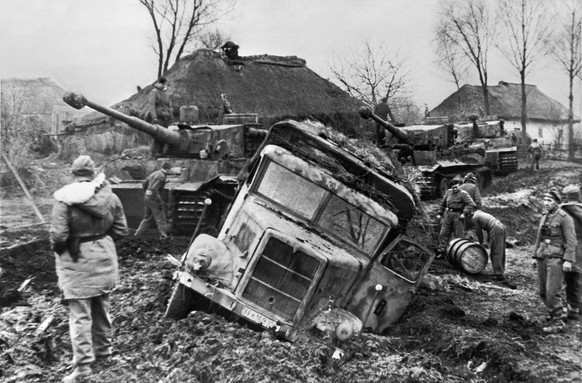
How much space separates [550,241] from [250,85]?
28176 millimetres

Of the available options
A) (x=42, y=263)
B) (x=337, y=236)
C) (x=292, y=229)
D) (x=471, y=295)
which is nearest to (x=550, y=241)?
(x=471, y=295)

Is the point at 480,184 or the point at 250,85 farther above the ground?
the point at 250,85

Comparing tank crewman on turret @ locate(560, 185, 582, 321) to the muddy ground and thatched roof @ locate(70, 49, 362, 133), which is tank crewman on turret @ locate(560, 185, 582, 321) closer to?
the muddy ground

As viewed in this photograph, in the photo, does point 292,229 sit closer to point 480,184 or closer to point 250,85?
point 480,184

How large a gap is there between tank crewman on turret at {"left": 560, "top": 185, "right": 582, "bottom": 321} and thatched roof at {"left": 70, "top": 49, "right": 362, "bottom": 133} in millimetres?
20816

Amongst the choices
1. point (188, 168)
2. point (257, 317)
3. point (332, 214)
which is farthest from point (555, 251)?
point (188, 168)

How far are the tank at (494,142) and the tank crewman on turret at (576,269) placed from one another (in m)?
16.0

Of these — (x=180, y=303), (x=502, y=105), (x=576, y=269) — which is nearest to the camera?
(x=180, y=303)

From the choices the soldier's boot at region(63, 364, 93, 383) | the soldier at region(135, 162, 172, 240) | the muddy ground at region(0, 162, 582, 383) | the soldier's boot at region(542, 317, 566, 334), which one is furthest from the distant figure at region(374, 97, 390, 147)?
the soldier's boot at region(63, 364, 93, 383)

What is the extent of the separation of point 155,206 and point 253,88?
2318cm

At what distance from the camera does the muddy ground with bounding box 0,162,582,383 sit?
5.37 m

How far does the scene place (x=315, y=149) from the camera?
718cm

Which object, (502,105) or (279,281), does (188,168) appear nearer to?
(279,281)

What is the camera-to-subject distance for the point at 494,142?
79.7 feet
